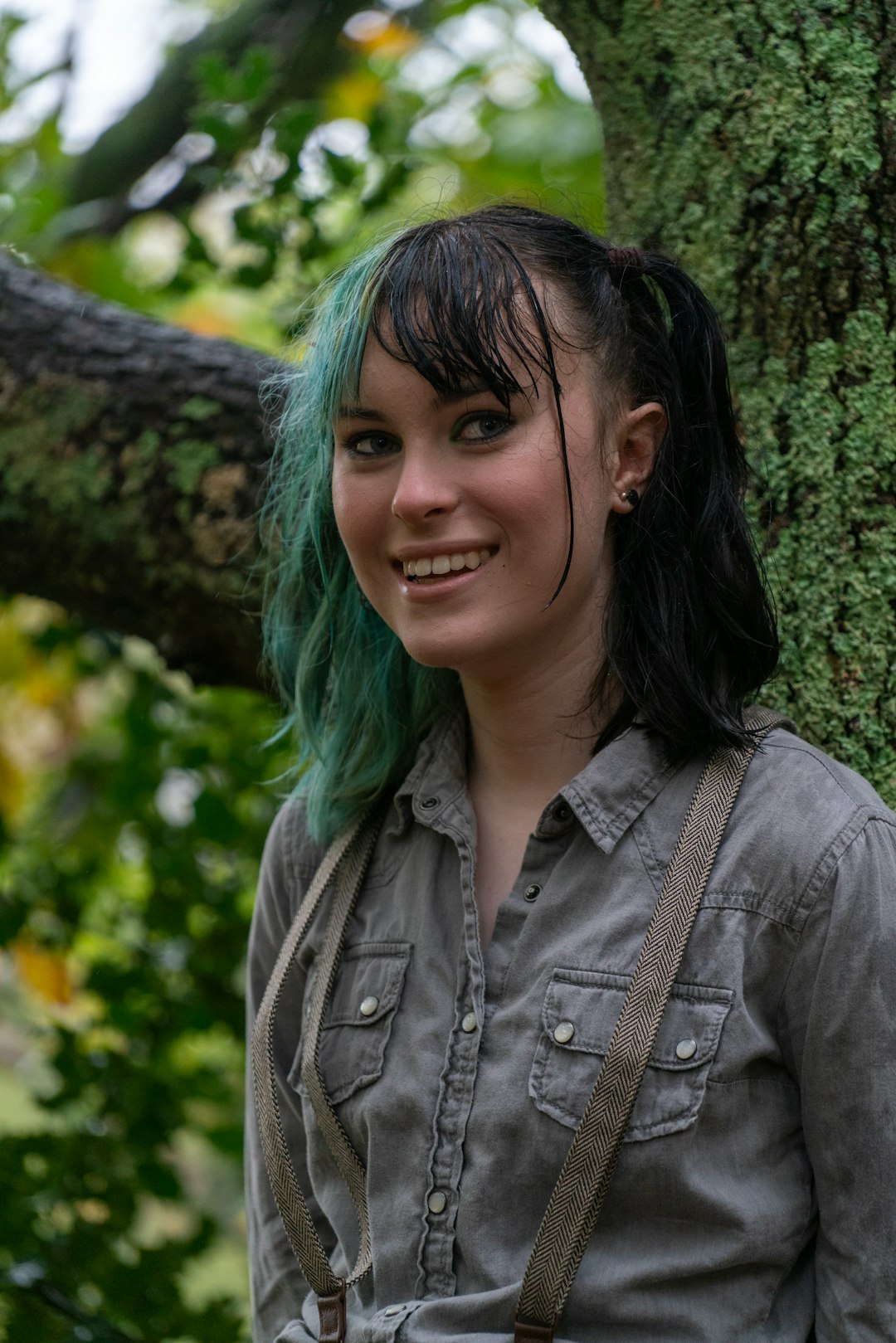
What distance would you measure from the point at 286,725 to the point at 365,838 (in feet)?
0.96

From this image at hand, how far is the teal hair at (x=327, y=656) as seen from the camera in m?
1.94

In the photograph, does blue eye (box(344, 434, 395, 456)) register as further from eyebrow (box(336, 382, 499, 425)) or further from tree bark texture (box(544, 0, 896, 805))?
tree bark texture (box(544, 0, 896, 805))

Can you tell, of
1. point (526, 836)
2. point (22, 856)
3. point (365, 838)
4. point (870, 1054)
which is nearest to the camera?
point (870, 1054)

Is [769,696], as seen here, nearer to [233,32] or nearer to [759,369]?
[759,369]

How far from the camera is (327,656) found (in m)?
2.09

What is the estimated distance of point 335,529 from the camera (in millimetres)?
2010

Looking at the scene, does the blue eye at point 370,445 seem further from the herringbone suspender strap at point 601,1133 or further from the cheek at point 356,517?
the herringbone suspender strap at point 601,1133

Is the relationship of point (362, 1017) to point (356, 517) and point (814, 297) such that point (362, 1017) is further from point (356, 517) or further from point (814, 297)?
point (814, 297)

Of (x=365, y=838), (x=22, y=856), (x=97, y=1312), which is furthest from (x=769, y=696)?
(x=22, y=856)

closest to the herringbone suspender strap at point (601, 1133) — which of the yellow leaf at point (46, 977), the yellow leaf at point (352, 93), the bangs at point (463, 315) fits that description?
the bangs at point (463, 315)

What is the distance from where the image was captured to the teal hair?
1.94 meters

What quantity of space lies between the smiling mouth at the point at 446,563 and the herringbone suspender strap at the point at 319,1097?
429 millimetres

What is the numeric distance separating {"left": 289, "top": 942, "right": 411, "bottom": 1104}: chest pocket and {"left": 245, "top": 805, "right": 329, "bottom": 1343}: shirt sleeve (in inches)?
6.3

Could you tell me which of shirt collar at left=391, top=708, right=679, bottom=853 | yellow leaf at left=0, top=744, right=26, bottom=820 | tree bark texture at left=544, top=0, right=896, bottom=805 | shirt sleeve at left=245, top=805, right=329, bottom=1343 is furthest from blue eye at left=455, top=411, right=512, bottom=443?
yellow leaf at left=0, top=744, right=26, bottom=820
